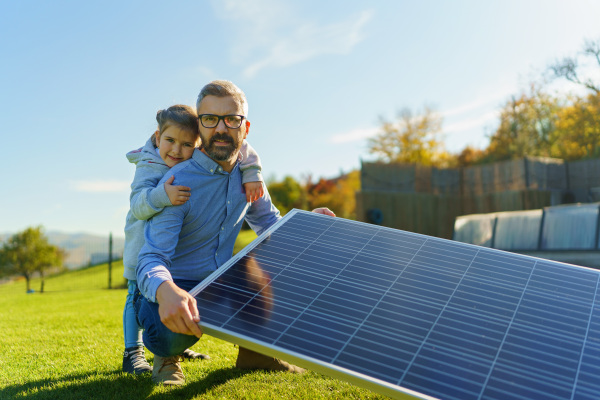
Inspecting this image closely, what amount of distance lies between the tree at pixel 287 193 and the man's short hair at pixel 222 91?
36814 millimetres

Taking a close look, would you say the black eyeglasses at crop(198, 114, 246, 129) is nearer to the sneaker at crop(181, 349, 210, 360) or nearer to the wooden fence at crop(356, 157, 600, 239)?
the sneaker at crop(181, 349, 210, 360)

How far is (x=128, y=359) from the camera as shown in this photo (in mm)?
4566

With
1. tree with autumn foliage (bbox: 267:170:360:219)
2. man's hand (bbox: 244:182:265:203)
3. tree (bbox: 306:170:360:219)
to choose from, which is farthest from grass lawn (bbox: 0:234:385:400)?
tree with autumn foliage (bbox: 267:170:360:219)

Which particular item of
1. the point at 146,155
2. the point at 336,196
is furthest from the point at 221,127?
the point at 336,196

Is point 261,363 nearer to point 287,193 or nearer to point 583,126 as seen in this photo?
point 583,126

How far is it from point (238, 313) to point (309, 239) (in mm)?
1099

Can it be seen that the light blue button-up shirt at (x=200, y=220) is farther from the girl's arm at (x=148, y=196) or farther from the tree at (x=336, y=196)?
the tree at (x=336, y=196)

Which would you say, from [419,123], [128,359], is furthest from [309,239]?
[419,123]

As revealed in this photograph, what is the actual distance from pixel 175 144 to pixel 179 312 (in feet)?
7.23

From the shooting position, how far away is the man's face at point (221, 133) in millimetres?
3643

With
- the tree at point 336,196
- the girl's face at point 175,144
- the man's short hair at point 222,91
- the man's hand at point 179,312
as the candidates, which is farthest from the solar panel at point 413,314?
the tree at point 336,196

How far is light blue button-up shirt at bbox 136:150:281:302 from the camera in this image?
11.4ft

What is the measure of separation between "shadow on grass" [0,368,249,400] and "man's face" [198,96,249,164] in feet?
5.93

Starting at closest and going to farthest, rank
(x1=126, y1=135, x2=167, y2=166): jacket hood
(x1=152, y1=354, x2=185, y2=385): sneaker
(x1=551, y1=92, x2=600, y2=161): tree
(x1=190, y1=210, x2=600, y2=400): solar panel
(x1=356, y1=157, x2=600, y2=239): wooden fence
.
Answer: (x1=190, y1=210, x2=600, y2=400): solar panel → (x1=152, y1=354, x2=185, y2=385): sneaker → (x1=126, y1=135, x2=167, y2=166): jacket hood → (x1=356, y1=157, x2=600, y2=239): wooden fence → (x1=551, y1=92, x2=600, y2=161): tree
